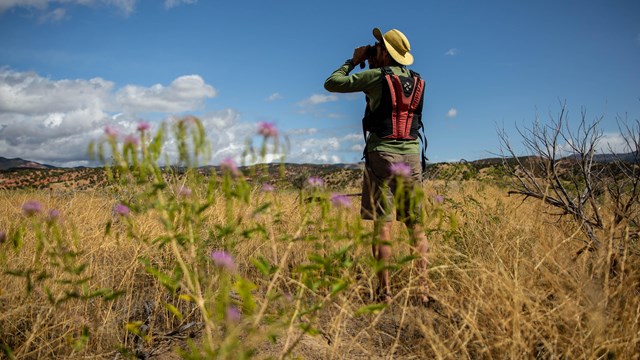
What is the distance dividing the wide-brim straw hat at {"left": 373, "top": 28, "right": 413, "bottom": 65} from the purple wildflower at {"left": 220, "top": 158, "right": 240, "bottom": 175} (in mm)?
2332

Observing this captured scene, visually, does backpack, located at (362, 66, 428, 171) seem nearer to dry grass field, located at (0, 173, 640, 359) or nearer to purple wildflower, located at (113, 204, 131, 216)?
dry grass field, located at (0, 173, 640, 359)

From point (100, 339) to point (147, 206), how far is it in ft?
4.10

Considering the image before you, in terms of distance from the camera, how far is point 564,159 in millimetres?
3729

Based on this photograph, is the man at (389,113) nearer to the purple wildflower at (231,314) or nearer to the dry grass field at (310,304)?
the dry grass field at (310,304)

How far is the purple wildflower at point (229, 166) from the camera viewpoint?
4.35ft

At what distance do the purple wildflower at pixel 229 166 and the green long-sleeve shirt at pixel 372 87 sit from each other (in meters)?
1.98

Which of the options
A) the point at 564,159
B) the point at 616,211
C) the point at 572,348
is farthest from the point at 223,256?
the point at 564,159

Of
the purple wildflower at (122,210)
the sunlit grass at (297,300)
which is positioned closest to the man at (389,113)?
the sunlit grass at (297,300)

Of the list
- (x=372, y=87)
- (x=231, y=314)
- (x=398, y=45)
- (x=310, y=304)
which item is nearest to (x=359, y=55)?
(x=398, y=45)

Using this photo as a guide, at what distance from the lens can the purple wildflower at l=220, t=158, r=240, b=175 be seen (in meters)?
1.33

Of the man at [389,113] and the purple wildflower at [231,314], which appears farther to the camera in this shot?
the man at [389,113]

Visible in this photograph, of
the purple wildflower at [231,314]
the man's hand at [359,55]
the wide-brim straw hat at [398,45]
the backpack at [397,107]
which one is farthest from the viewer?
the man's hand at [359,55]

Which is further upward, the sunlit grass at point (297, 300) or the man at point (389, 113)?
the man at point (389, 113)

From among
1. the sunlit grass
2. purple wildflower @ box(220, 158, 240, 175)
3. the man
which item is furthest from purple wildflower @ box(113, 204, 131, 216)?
the man
